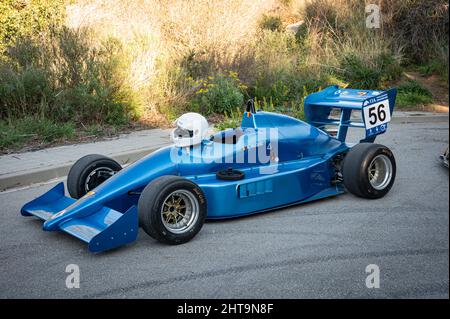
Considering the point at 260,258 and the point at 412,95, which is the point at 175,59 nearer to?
the point at 412,95

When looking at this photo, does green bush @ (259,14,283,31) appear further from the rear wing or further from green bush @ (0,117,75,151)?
the rear wing

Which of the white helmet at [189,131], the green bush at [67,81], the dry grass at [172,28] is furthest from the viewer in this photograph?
A: the dry grass at [172,28]

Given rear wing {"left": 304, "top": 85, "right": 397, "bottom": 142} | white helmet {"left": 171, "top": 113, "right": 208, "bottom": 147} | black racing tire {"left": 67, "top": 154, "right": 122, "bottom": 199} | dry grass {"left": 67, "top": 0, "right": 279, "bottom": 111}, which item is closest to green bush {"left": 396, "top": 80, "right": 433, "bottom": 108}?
dry grass {"left": 67, "top": 0, "right": 279, "bottom": 111}

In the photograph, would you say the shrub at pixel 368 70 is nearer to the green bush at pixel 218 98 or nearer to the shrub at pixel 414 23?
the shrub at pixel 414 23

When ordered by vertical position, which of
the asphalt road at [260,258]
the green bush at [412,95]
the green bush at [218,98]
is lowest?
the asphalt road at [260,258]

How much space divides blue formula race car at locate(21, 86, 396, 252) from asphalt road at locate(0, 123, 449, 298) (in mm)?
176

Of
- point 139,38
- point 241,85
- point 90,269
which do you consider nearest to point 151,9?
point 139,38

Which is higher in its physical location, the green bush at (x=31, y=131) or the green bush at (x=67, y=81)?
the green bush at (x=67, y=81)

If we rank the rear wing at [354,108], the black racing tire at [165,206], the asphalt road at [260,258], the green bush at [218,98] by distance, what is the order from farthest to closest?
1. the green bush at [218,98]
2. the rear wing at [354,108]
3. the black racing tire at [165,206]
4. the asphalt road at [260,258]

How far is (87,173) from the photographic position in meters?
6.03

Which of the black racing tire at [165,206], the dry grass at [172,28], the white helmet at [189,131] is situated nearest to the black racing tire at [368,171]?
the white helmet at [189,131]

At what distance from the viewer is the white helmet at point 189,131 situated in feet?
18.6

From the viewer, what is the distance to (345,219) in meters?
5.57

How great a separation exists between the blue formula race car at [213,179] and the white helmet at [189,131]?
0.03 feet
